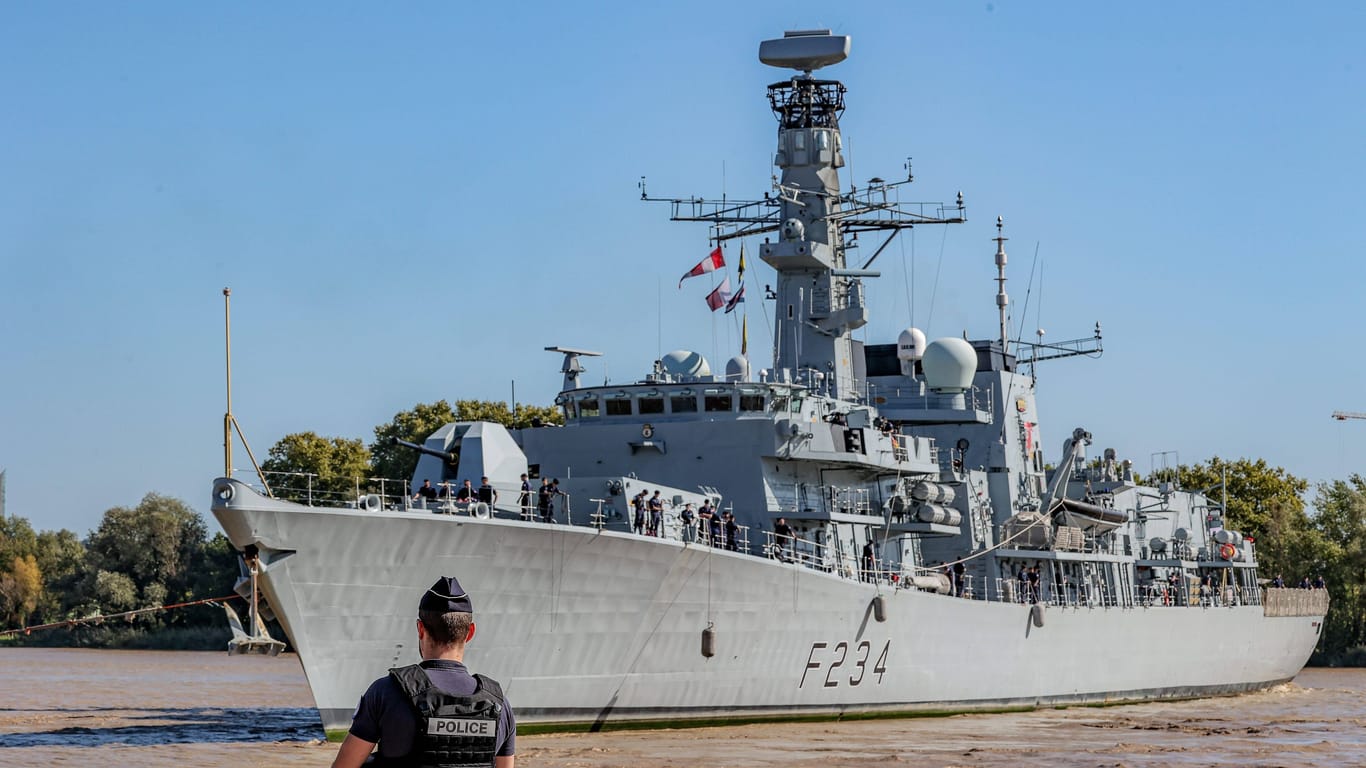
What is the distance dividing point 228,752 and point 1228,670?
25140 millimetres

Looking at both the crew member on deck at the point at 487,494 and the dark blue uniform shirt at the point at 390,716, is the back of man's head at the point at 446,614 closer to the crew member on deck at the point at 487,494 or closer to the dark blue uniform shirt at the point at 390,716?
the dark blue uniform shirt at the point at 390,716

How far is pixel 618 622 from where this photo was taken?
21.8m

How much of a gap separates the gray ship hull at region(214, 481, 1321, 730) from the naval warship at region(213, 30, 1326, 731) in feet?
0.12

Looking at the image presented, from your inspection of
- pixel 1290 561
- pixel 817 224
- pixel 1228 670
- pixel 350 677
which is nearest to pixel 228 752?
pixel 350 677

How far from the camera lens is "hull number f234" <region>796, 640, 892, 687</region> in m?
24.6

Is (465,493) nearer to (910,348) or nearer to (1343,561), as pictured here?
(910,348)

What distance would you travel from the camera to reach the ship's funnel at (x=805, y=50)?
30484 mm

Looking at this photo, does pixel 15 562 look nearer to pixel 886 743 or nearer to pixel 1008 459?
pixel 1008 459

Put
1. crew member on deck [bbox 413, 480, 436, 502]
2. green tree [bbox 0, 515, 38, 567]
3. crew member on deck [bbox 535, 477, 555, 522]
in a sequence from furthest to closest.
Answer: green tree [bbox 0, 515, 38, 567] → crew member on deck [bbox 535, 477, 555, 522] → crew member on deck [bbox 413, 480, 436, 502]

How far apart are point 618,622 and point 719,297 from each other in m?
9.21

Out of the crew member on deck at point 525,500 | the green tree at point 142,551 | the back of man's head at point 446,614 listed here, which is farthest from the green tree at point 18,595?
the back of man's head at point 446,614

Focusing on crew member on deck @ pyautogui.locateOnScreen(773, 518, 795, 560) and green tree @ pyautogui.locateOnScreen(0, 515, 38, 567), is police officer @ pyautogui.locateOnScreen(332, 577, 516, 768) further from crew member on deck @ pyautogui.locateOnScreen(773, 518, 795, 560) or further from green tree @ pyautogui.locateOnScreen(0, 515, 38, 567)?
green tree @ pyautogui.locateOnScreen(0, 515, 38, 567)

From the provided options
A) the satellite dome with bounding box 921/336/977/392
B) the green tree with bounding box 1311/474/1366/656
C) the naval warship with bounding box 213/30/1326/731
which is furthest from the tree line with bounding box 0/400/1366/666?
the satellite dome with bounding box 921/336/977/392

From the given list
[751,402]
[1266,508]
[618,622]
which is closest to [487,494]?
[618,622]
